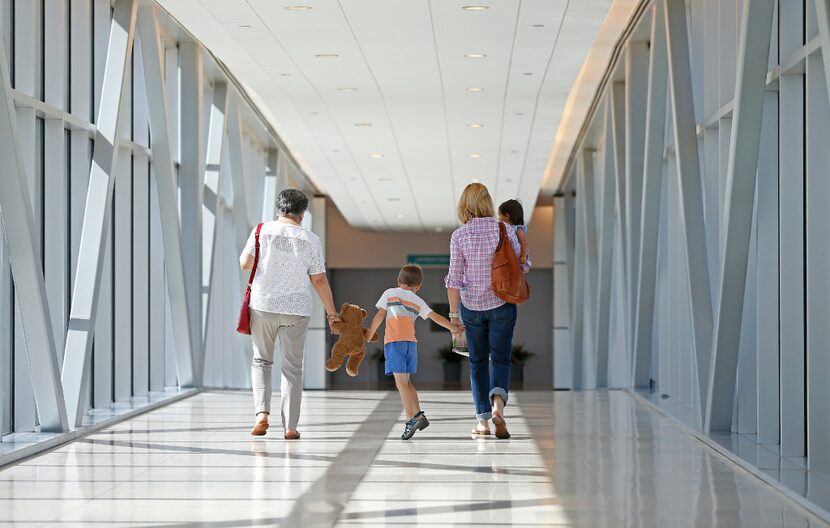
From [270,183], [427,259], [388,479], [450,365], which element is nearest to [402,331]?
[388,479]

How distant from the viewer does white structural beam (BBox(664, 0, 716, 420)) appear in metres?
9.83

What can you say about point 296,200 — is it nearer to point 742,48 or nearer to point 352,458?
point 352,458

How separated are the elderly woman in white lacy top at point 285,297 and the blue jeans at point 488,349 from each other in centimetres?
103

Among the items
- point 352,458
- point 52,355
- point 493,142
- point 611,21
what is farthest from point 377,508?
point 493,142

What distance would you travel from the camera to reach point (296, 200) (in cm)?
862

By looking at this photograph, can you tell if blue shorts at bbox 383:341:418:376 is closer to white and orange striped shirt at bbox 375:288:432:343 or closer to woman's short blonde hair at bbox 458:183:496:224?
white and orange striped shirt at bbox 375:288:432:343

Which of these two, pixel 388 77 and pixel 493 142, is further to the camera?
pixel 493 142

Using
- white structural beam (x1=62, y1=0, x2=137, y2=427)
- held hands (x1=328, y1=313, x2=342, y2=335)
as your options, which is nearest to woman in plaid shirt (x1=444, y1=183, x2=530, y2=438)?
held hands (x1=328, y1=313, x2=342, y2=335)

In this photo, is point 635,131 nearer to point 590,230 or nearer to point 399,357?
point 399,357

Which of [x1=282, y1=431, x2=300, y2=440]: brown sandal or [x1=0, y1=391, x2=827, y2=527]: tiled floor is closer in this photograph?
[x1=0, y1=391, x2=827, y2=527]: tiled floor

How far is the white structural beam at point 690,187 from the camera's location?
9.83 m

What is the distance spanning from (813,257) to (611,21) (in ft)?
28.2

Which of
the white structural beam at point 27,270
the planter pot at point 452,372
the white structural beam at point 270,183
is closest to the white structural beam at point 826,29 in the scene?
the white structural beam at point 27,270

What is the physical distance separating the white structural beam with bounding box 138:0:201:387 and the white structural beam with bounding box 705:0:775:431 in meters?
6.87
